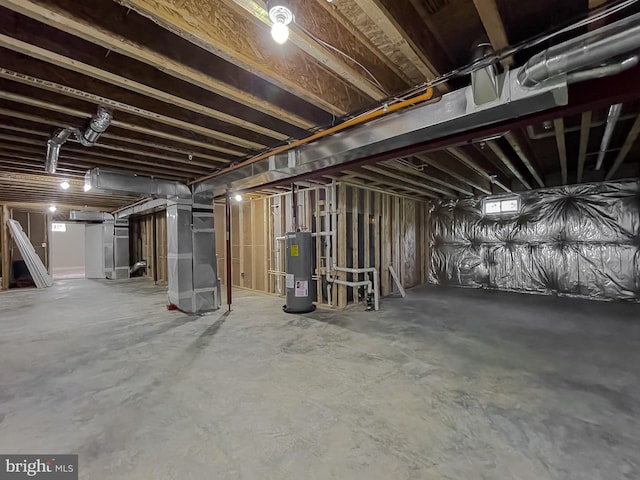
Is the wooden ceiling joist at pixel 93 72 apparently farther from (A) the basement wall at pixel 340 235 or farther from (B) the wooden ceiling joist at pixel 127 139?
(A) the basement wall at pixel 340 235

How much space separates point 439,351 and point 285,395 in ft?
5.67

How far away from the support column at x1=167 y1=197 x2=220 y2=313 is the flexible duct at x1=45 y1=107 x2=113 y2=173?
183cm

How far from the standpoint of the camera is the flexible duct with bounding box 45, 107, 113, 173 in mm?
2295

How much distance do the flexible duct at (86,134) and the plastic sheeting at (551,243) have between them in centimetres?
696

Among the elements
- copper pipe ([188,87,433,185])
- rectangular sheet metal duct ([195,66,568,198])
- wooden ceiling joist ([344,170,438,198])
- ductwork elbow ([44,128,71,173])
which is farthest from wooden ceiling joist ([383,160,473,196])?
ductwork elbow ([44,128,71,173])

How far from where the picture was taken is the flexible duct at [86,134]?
7.53 ft

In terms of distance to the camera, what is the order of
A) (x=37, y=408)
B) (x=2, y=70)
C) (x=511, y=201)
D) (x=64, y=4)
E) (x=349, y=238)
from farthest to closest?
(x=511, y=201), (x=349, y=238), (x=37, y=408), (x=2, y=70), (x=64, y=4)

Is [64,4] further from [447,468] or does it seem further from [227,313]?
[227,313]

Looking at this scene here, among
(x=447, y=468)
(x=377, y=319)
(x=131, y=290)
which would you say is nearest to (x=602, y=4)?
(x=447, y=468)

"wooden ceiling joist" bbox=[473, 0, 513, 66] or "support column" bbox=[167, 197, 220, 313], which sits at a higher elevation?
"wooden ceiling joist" bbox=[473, 0, 513, 66]

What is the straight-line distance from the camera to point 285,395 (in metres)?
2.25

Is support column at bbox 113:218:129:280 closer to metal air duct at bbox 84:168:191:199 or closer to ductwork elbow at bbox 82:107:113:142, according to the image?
metal air duct at bbox 84:168:191:199

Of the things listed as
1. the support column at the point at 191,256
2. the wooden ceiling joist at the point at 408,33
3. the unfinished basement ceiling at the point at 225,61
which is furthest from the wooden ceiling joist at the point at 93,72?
the support column at the point at 191,256

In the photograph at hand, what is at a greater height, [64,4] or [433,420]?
[64,4]
